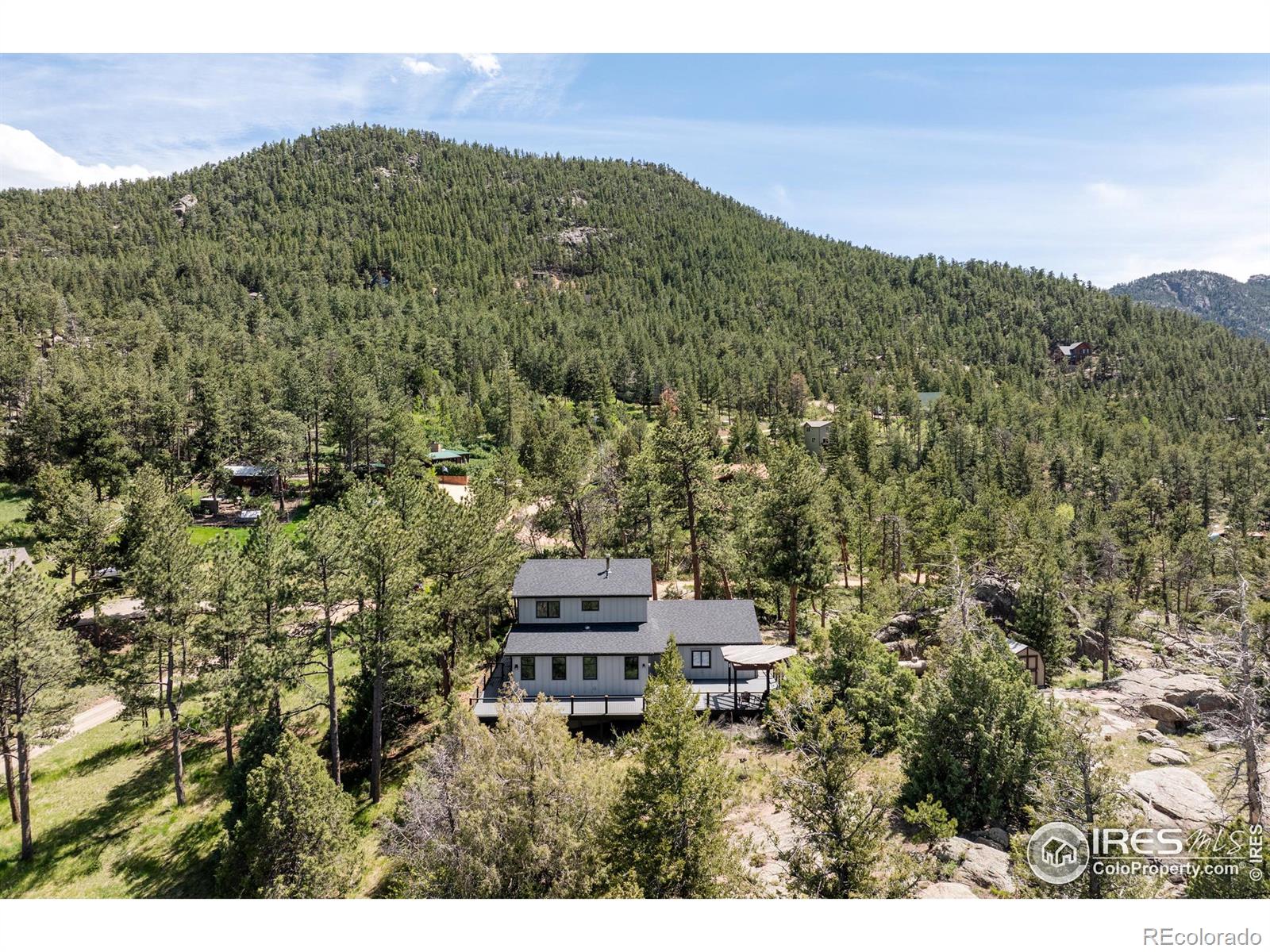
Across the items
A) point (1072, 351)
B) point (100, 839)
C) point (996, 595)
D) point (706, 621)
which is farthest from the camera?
point (1072, 351)

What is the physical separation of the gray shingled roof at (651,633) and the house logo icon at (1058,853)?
16968 mm

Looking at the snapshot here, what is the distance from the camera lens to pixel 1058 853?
464 inches

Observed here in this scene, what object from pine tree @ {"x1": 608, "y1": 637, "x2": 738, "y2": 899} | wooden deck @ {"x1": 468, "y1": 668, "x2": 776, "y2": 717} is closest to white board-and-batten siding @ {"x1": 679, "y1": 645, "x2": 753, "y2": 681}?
wooden deck @ {"x1": 468, "y1": 668, "x2": 776, "y2": 717}

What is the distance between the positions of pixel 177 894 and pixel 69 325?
11449cm

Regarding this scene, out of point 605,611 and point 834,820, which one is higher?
point 834,820

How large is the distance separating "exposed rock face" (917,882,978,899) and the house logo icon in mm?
2749

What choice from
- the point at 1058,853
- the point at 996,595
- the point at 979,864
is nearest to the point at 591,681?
the point at 979,864

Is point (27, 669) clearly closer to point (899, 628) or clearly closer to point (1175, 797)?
point (1175, 797)

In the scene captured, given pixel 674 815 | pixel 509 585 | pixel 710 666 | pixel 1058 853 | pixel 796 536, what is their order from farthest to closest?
pixel 796 536, pixel 509 585, pixel 710 666, pixel 674 815, pixel 1058 853

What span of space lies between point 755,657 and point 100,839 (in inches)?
1070

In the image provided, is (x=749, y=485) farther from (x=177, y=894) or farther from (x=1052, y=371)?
(x=1052, y=371)

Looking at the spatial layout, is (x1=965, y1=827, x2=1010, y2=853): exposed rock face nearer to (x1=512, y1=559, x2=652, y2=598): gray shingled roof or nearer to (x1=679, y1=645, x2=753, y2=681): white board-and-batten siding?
(x1=679, y1=645, x2=753, y2=681): white board-and-batten siding

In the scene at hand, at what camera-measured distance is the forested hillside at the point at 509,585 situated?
14172 mm

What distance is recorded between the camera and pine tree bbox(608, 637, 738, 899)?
12.9 m
